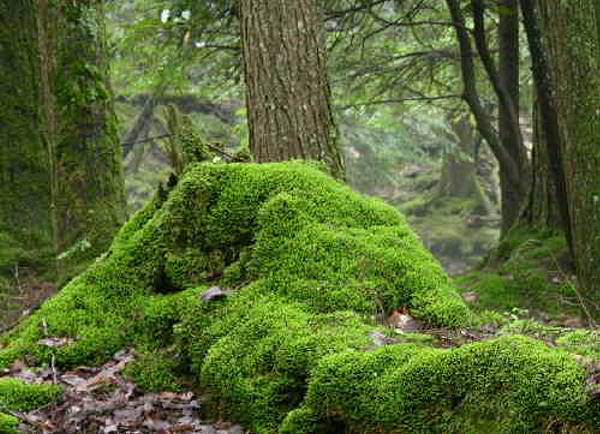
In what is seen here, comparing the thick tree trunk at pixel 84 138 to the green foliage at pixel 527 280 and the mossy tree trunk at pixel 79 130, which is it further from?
the green foliage at pixel 527 280

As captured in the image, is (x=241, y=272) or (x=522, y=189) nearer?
(x=241, y=272)

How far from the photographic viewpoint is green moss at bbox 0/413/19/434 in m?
3.33

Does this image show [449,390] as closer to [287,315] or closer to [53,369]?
[287,315]

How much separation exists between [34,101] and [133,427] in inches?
265

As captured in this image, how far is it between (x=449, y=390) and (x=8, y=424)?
1.87 metres

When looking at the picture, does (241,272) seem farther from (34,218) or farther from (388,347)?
(34,218)

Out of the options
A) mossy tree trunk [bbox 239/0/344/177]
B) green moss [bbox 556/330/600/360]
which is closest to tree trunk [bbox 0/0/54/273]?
mossy tree trunk [bbox 239/0/344/177]

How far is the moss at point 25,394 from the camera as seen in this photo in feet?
12.0

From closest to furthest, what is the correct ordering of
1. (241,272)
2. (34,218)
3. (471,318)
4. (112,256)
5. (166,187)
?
(471,318), (241,272), (112,256), (166,187), (34,218)

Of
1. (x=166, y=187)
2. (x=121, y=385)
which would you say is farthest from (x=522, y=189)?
(x=121, y=385)

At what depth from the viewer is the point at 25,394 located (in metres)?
3.69

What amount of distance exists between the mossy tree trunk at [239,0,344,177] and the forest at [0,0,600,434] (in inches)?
0.6

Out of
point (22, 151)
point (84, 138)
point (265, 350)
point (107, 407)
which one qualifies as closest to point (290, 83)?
point (84, 138)

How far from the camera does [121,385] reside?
3.91m
